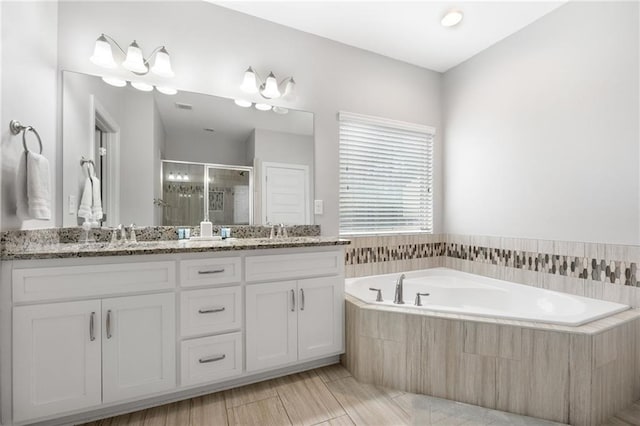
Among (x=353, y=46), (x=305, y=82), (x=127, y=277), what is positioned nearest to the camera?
(x=127, y=277)

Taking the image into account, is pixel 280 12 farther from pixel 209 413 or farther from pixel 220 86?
pixel 209 413

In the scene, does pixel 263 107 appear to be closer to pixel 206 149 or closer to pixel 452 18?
pixel 206 149

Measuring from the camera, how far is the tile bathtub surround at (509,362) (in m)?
1.45

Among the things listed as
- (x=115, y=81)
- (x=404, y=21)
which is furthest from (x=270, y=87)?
(x=404, y=21)

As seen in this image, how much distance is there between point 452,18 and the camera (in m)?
2.20

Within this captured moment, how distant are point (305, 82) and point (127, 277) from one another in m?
1.95

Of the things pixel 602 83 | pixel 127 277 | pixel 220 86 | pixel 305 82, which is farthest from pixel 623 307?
pixel 220 86

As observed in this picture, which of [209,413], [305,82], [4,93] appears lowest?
[209,413]

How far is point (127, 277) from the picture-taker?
1.43 m

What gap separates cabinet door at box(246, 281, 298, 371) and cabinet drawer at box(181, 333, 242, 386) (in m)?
0.08

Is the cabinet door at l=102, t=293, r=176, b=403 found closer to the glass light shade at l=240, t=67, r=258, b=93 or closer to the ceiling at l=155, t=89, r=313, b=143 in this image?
the ceiling at l=155, t=89, r=313, b=143

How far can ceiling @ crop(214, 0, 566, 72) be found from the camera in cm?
213

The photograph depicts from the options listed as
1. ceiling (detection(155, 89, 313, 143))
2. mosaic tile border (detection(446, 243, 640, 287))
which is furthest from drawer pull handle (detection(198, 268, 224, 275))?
mosaic tile border (detection(446, 243, 640, 287))

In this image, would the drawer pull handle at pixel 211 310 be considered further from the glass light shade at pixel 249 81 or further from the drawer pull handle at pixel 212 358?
the glass light shade at pixel 249 81
